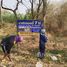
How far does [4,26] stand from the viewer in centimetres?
3203

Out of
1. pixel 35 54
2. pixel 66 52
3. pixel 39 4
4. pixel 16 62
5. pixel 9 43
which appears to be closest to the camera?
pixel 9 43

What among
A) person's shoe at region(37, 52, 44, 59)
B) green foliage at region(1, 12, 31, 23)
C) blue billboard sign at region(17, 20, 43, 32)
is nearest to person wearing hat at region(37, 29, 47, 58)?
person's shoe at region(37, 52, 44, 59)

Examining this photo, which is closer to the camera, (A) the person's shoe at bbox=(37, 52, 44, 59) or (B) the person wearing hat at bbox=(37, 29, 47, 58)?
(B) the person wearing hat at bbox=(37, 29, 47, 58)

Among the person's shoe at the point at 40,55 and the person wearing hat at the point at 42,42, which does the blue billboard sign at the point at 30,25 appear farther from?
the person's shoe at the point at 40,55

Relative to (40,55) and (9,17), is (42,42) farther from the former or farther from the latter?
(9,17)

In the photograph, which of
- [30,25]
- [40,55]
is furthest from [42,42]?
[30,25]

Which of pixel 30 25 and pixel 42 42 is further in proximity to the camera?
pixel 30 25

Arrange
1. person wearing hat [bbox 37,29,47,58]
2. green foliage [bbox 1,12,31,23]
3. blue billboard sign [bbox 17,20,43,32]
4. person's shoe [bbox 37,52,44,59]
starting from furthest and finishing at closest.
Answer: green foliage [bbox 1,12,31,23] → blue billboard sign [bbox 17,20,43,32] → person's shoe [bbox 37,52,44,59] → person wearing hat [bbox 37,29,47,58]

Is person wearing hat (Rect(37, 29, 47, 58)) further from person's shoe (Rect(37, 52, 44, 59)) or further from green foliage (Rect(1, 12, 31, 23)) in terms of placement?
green foliage (Rect(1, 12, 31, 23))

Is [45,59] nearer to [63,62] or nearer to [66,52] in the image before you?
[63,62]

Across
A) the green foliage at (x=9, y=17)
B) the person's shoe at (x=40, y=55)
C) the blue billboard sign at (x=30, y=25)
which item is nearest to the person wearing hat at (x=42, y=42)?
the person's shoe at (x=40, y=55)

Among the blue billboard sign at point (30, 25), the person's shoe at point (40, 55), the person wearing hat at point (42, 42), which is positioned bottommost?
the person's shoe at point (40, 55)

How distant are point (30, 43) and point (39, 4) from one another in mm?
7365

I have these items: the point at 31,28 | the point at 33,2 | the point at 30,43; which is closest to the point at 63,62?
the point at 31,28
